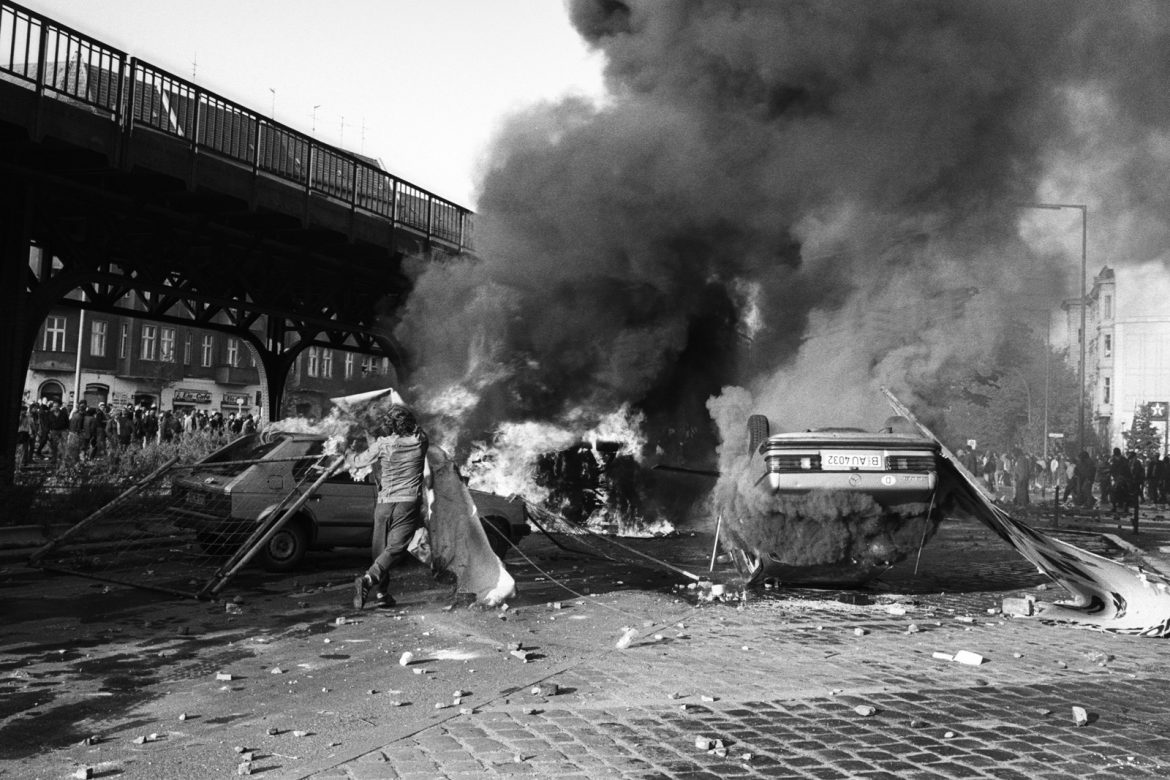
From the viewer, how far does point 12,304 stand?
12773 mm

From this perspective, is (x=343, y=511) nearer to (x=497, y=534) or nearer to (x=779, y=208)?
(x=497, y=534)

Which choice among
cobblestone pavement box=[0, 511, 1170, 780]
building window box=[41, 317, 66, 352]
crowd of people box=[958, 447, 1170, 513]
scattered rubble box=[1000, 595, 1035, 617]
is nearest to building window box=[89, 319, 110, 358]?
building window box=[41, 317, 66, 352]

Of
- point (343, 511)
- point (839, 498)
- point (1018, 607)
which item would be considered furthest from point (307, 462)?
point (1018, 607)

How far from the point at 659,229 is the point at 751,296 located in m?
2.05

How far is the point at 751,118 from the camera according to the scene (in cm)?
1514

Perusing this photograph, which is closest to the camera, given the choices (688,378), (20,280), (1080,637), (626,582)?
(1080,637)

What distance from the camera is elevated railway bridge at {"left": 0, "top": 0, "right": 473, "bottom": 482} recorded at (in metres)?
12.0

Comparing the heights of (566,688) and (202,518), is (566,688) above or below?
below

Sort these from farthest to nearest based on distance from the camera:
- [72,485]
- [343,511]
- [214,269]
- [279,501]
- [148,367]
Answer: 1. [148,367]
2. [214,269]
3. [72,485]
4. [343,511]
5. [279,501]

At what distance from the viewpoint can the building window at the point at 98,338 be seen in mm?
47969

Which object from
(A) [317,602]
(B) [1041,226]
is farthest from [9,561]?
(B) [1041,226]

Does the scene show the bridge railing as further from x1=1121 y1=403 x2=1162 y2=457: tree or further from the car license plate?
x1=1121 y1=403 x2=1162 y2=457: tree

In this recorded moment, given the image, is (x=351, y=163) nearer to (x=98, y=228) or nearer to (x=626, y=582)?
(x=98, y=228)

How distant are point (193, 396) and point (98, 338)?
20.5 ft
